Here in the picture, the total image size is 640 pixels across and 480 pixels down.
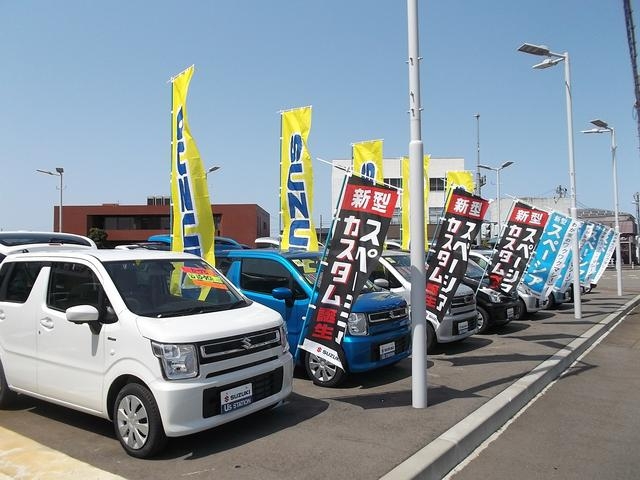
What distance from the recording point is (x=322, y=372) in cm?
659

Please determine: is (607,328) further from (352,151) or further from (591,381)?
(352,151)

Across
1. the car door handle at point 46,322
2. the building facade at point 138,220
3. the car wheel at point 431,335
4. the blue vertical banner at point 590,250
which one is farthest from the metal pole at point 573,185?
the building facade at point 138,220

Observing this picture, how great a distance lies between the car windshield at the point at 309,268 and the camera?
7.18 metres

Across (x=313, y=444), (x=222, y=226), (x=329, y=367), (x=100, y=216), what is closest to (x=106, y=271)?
(x=313, y=444)

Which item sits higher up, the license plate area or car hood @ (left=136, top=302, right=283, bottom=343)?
car hood @ (left=136, top=302, right=283, bottom=343)

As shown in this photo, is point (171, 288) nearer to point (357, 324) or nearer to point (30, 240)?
point (357, 324)

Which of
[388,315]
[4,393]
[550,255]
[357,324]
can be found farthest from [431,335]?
[4,393]

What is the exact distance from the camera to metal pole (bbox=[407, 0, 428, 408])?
5.47m

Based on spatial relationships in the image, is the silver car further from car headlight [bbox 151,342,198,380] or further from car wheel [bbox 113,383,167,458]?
car wheel [bbox 113,383,167,458]

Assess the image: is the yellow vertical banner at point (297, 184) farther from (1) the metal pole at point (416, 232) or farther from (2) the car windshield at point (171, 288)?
(1) the metal pole at point (416, 232)

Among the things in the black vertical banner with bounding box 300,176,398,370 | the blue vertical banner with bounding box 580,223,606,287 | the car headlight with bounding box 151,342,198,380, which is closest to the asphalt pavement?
the car headlight with bounding box 151,342,198,380

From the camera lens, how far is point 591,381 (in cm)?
738

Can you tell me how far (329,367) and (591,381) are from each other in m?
3.79

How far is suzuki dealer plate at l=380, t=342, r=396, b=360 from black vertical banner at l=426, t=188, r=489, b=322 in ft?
4.29
